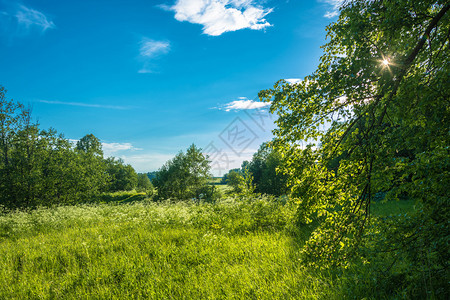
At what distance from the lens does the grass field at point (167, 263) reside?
391 cm

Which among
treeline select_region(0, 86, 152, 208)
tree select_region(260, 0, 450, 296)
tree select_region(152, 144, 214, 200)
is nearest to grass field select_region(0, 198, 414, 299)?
tree select_region(260, 0, 450, 296)

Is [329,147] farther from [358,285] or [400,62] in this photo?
[358,285]

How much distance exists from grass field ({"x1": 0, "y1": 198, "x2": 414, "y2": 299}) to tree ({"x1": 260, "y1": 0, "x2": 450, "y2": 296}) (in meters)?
1.08

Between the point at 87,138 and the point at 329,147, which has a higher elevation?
the point at 87,138

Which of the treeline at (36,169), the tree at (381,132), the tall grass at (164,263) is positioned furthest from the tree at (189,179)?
the tree at (381,132)

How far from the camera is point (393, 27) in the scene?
2818mm

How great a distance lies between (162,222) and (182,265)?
13.7ft

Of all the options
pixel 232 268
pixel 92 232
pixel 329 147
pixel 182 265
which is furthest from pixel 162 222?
pixel 329 147

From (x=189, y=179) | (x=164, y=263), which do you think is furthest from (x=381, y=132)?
(x=189, y=179)

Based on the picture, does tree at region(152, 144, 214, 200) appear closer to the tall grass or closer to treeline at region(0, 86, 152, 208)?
treeline at region(0, 86, 152, 208)

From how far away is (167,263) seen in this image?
5.18 metres

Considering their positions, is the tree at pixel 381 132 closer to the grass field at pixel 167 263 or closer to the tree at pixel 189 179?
the grass field at pixel 167 263

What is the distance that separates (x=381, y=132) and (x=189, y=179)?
34.3 m

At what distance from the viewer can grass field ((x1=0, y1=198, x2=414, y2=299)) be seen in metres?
3.91
